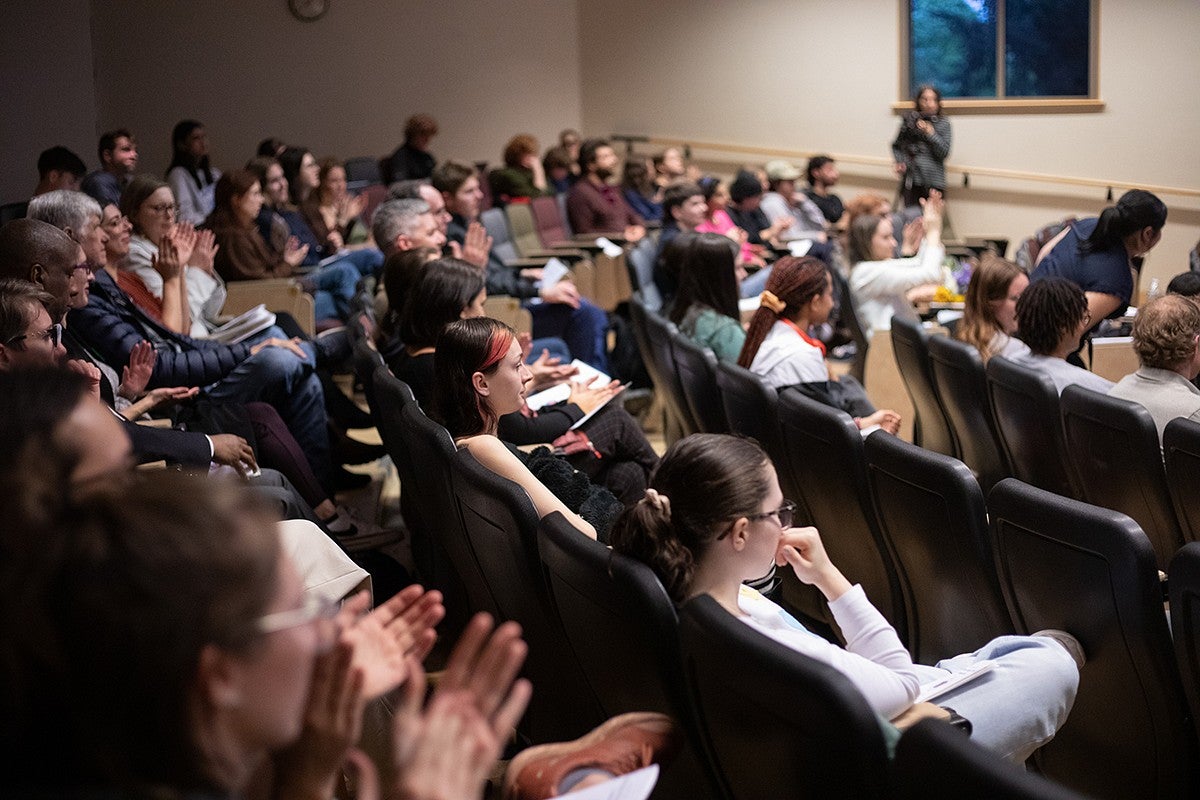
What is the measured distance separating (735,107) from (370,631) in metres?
11.0

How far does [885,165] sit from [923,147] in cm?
75

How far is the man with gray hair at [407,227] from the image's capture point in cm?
513

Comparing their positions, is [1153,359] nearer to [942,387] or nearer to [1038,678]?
[942,387]

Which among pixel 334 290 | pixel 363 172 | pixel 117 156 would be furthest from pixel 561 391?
pixel 363 172

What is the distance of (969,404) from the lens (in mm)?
3762

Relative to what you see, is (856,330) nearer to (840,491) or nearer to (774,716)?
(840,491)

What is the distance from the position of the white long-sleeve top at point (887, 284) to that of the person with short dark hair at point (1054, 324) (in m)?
1.69

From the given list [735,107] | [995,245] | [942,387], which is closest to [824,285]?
[942,387]

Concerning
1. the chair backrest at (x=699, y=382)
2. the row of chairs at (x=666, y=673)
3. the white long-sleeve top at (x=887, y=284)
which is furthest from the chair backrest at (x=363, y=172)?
the row of chairs at (x=666, y=673)

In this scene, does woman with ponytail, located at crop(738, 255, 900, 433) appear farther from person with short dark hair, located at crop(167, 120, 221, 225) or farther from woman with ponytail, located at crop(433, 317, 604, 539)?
person with short dark hair, located at crop(167, 120, 221, 225)

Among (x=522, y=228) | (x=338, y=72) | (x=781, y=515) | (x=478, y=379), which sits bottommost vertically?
(x=781, y=515)

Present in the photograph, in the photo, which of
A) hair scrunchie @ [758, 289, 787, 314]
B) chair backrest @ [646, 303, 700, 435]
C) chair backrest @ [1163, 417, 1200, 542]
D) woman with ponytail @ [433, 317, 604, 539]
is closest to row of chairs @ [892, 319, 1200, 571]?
chair backrest @ [1163, 417, 1200, 542]

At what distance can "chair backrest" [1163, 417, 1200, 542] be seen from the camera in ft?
8.77

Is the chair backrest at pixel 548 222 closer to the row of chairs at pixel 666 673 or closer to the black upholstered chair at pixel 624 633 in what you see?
the row of chairs at pixel 666 673
